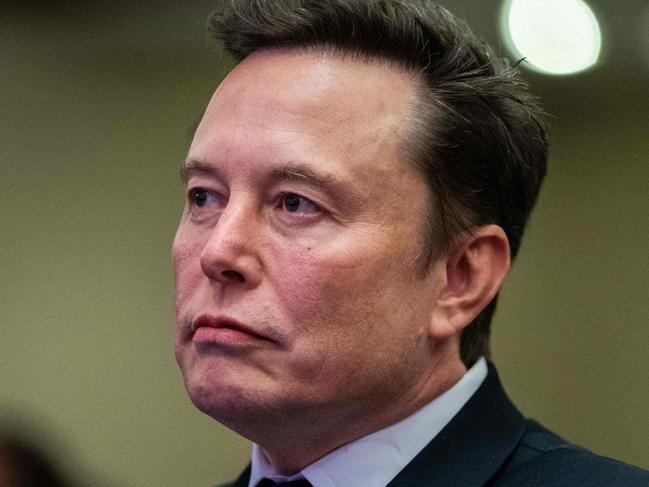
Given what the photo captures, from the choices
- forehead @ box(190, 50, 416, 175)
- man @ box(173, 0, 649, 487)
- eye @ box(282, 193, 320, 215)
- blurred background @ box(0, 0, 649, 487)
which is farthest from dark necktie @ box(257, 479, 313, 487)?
blurred background @ box(0, 0, 649, 487)

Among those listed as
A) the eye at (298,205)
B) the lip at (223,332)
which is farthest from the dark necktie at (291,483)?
the eye at (298,205)

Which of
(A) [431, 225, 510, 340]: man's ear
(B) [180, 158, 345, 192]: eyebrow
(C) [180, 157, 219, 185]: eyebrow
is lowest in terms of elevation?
(A) [431, 225, 510, 340]: man's ear

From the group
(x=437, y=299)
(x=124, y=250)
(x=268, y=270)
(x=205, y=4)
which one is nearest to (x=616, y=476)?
(x=437, y=299)

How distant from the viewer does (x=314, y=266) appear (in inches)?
80.4

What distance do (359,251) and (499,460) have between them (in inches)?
18.0

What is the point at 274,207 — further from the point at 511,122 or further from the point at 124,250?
the point at 124,250

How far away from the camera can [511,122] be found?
2334 millimetres

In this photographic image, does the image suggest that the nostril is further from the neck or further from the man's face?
the neck

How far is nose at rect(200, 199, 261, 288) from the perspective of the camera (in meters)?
2.02

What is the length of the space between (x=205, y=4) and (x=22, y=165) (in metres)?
1.24

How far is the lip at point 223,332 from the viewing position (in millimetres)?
2012

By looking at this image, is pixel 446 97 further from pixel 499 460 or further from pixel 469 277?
pixel 499 460

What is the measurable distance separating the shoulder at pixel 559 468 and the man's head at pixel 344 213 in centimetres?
20

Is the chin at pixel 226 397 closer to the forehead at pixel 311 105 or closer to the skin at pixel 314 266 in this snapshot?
the skin at pixel 314 266
